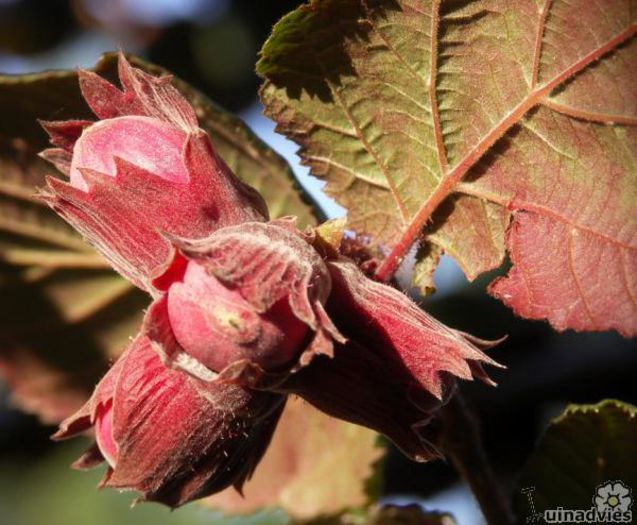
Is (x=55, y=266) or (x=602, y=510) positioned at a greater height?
(x=55, y=266)

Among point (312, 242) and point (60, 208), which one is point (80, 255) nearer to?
point (60, 208)

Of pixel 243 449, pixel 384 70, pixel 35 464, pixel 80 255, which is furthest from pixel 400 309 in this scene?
pixel 35 464

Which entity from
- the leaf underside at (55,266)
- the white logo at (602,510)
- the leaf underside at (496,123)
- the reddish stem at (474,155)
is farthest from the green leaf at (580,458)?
the leaf underside at (55,266)

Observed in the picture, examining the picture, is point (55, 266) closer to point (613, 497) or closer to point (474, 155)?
point (474, 155)

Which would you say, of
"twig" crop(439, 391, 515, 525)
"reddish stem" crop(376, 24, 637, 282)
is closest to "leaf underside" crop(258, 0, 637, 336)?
"reddish stem" crop(376, 24, 637, 282)

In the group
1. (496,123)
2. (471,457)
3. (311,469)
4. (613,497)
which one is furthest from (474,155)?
(311,469)

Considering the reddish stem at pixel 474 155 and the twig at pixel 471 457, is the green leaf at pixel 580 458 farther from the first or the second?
the reddish stem at pixel 474 155

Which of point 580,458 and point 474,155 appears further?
point 580,458
